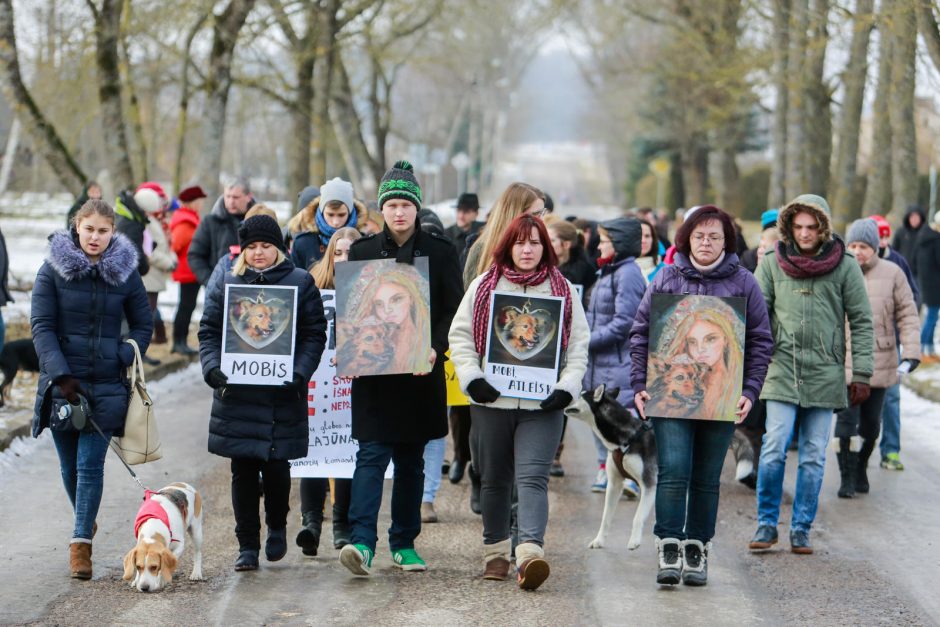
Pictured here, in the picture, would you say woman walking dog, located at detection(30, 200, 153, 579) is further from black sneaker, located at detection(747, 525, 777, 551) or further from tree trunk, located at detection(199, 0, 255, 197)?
tree trunk, located at detection(199, 0, 255, 197)

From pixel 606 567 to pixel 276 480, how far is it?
6.36ft

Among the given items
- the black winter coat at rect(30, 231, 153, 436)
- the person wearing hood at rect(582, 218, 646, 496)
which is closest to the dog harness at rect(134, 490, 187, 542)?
the black winter coat at rect(30, 231, 153, 436)

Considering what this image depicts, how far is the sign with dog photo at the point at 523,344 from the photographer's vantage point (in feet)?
23.8

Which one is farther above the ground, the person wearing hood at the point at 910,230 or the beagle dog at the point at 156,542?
the person wearing hood at the point at 910,230

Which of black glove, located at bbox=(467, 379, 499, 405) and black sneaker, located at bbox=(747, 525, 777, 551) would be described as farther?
black sneaker, located at bbox=(747, 525, 777, 551)

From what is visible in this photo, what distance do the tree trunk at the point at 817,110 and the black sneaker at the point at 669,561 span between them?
42.6 ft

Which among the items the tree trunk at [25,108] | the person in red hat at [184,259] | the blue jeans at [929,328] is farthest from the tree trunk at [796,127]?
the tree trunk at [25,108]

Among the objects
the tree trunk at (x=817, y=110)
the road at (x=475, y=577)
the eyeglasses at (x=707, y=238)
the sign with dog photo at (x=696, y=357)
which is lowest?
the road at (x=475, y=577)

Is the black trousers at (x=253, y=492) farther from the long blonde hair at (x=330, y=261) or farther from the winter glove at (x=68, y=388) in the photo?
the long blonde hair at (x=330, y=261)

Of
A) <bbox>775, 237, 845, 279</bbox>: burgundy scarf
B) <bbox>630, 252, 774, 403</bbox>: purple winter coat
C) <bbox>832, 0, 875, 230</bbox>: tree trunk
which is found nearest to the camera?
<bbox>630, 252, 774, 403</bbox>: purple winter coat

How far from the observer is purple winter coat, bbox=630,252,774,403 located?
7660 mm

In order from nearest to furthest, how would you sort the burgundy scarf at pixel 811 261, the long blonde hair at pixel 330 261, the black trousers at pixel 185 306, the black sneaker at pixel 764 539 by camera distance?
1. the burgundy scarf at pixel 811 261
2. the black sneaker at pixel 764 539
3. the long blonde hair at pixel 330 261
4. the black trousers at pixel 185 306

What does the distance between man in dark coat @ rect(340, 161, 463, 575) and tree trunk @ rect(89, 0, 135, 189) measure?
1417cm

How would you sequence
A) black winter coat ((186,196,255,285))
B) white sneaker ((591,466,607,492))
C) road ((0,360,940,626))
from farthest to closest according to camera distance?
black winter coat ((186,196,255,285)) → white sneaker ((591,466,607,492)) → road ((0,360,940,626))
